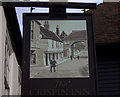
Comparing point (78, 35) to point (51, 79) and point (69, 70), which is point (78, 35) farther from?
point (51, 79)

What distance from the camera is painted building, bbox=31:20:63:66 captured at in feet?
9.23

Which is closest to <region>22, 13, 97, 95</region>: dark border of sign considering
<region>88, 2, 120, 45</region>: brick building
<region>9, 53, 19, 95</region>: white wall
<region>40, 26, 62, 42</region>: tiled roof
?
<region>40, 26, 62, 42</region>: tiled roof

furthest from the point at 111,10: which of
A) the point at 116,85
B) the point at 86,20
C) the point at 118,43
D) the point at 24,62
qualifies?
the point at 24,62

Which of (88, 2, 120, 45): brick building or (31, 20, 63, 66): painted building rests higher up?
(88, 2, 120, 45): brick building

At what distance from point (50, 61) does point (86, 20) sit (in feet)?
2.52

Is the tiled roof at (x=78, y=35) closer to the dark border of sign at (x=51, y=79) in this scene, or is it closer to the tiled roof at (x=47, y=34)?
the dark border of sign at (x=51, y=79)

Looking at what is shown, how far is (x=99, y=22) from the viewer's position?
5.38 m

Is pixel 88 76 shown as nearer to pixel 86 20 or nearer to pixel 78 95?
pixel 78 95

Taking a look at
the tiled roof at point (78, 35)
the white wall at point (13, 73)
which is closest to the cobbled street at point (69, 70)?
the tiled roof at point (78, 35)

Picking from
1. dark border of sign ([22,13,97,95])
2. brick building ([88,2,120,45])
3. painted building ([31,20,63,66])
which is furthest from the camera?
brick building ([88,2,120,45])

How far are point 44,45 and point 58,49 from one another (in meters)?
0.20

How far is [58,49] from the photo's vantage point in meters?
2.88

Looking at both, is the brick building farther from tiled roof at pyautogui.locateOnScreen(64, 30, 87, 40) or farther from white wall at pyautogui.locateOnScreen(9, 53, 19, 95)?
tiled roof at pyautogui.locateOnScreen(64, 30, 87, 40)

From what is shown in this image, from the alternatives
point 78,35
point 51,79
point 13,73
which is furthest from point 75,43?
point 13,73
